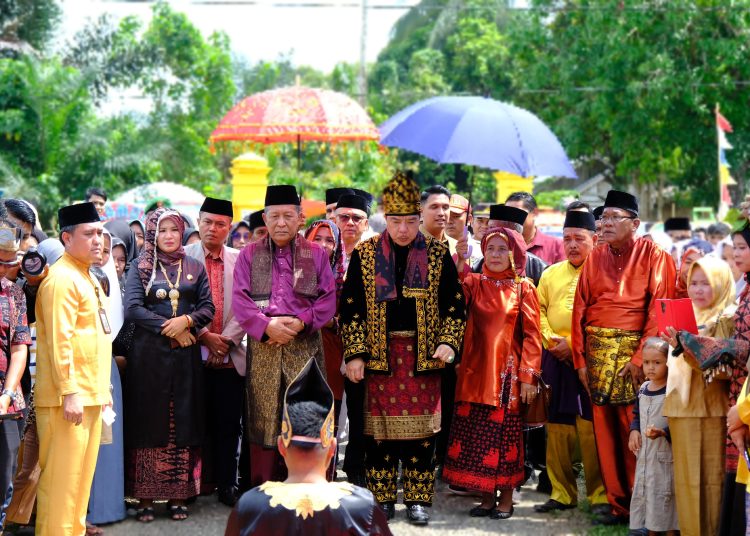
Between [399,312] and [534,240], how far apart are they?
8.02 feet

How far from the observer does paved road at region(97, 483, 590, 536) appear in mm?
6555

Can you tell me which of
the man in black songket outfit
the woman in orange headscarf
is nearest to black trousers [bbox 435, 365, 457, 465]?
the woman in orange headscarf

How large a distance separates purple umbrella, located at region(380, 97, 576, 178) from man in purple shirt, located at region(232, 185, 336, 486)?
5.45ft

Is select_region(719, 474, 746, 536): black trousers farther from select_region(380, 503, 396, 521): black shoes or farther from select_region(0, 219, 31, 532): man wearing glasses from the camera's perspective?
select_region(0, 219, 31, 532): man wearing glasses

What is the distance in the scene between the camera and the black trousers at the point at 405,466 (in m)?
6.70

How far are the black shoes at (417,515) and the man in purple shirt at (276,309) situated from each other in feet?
2.96

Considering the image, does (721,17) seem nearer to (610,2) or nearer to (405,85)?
(610,2)

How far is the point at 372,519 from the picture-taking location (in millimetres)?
3479

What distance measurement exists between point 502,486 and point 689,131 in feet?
A: 67.3

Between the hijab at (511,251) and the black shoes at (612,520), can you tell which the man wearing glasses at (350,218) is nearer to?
the hijab at (511,251)

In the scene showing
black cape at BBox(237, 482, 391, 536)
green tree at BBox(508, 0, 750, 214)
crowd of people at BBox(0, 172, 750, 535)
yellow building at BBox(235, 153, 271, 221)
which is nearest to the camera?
black cape at BBox(237, 482, 391, 536)

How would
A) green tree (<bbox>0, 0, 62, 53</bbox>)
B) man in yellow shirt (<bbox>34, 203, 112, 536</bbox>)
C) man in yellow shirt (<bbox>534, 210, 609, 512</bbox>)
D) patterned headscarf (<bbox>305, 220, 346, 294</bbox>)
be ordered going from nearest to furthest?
man in yellow shirt (<bbox>34, 203, 112, 536</bbox>) → man in yellow shirt (<bbox>534, 210, 609, 512</bbox>) → patterned headscarf (<bbox>305, 220, 346, 294</bbox>) → green tree (<bbox>0, 0, 62, 53</bbox>)

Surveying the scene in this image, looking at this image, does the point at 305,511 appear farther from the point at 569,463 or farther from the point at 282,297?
the point at 569,463

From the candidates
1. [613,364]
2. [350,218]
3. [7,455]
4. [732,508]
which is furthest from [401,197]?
[7,455]
